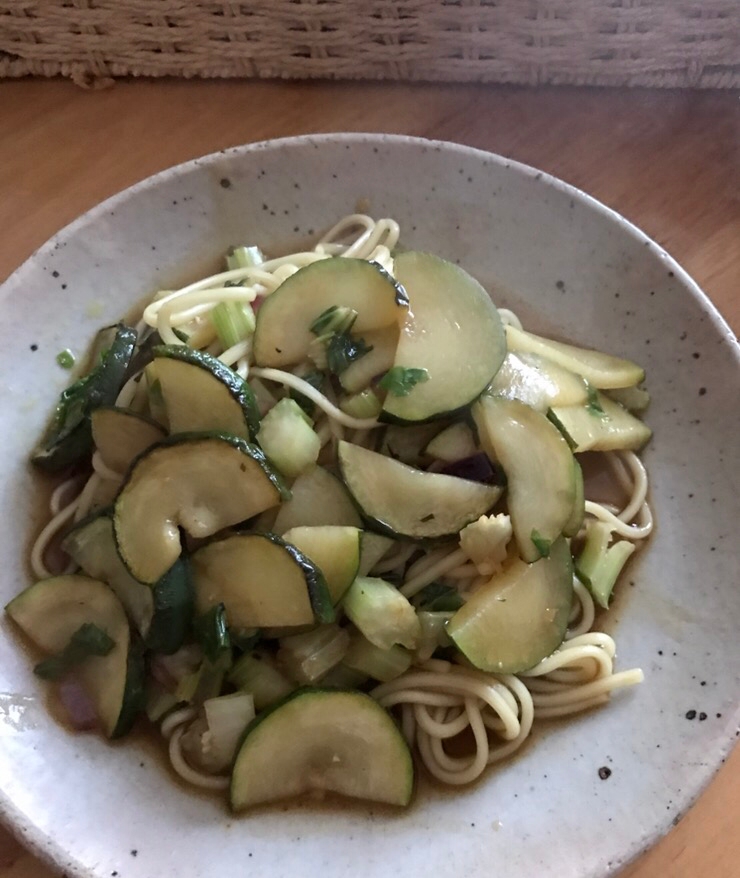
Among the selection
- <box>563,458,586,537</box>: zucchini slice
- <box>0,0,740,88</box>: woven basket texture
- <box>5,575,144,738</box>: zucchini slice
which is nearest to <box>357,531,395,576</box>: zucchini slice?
<box>563,458,586,537</box>: zucchini slice

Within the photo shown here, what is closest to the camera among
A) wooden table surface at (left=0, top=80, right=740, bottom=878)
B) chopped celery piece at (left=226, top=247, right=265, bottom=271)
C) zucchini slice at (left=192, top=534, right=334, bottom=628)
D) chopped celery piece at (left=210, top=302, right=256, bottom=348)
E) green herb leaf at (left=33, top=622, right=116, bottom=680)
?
zucchini slice at (left=192, top=534, right=334, bottom=628)

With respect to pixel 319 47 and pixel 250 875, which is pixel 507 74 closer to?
pixel 319 47

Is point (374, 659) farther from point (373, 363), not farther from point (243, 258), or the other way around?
point (243, 258)

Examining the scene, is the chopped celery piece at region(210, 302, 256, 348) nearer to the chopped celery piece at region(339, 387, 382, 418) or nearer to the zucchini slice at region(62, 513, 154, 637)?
the chopped celery piece at region(339, 387, 382, 418)

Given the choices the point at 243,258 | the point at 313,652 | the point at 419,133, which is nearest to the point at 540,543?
the point at 313,652

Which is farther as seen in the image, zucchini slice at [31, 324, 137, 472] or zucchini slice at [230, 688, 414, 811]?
zucchini slice at [31, 324, 137, 472]

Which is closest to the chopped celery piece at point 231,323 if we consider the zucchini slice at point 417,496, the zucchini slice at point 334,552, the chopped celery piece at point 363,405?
the chopped celery piece at point 363,405

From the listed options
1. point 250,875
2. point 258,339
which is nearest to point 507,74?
point 258,339
